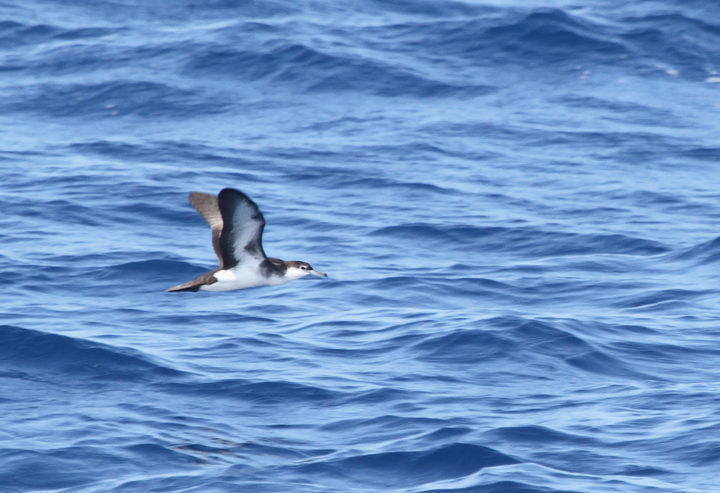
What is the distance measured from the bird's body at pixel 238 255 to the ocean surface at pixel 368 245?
1.09 m

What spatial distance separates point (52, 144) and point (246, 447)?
987cm

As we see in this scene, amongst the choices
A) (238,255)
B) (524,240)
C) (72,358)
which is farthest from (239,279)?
(524,240)

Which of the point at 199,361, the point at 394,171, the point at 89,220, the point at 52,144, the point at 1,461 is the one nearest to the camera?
the point at 1,461

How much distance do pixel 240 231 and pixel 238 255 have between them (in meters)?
0.37

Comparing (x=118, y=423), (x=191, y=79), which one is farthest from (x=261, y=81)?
(x=118, y=423)

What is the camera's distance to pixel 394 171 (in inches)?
664

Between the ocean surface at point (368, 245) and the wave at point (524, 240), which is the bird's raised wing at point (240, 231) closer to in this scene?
the ocean surface at point (368, 245)

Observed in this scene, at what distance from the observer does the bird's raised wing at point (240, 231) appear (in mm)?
Result: 9102

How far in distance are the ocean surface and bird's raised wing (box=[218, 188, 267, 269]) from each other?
142 cm

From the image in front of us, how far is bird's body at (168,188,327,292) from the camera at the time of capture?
955cm

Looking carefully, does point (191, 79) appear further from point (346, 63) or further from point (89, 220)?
point (89, 220)

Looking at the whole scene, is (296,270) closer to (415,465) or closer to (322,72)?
(415,465)

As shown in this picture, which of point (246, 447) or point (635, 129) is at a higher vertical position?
point (635, 129)

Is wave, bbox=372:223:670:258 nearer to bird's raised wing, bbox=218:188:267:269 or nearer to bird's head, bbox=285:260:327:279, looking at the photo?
bird's head, bbox=285:260:327:279
